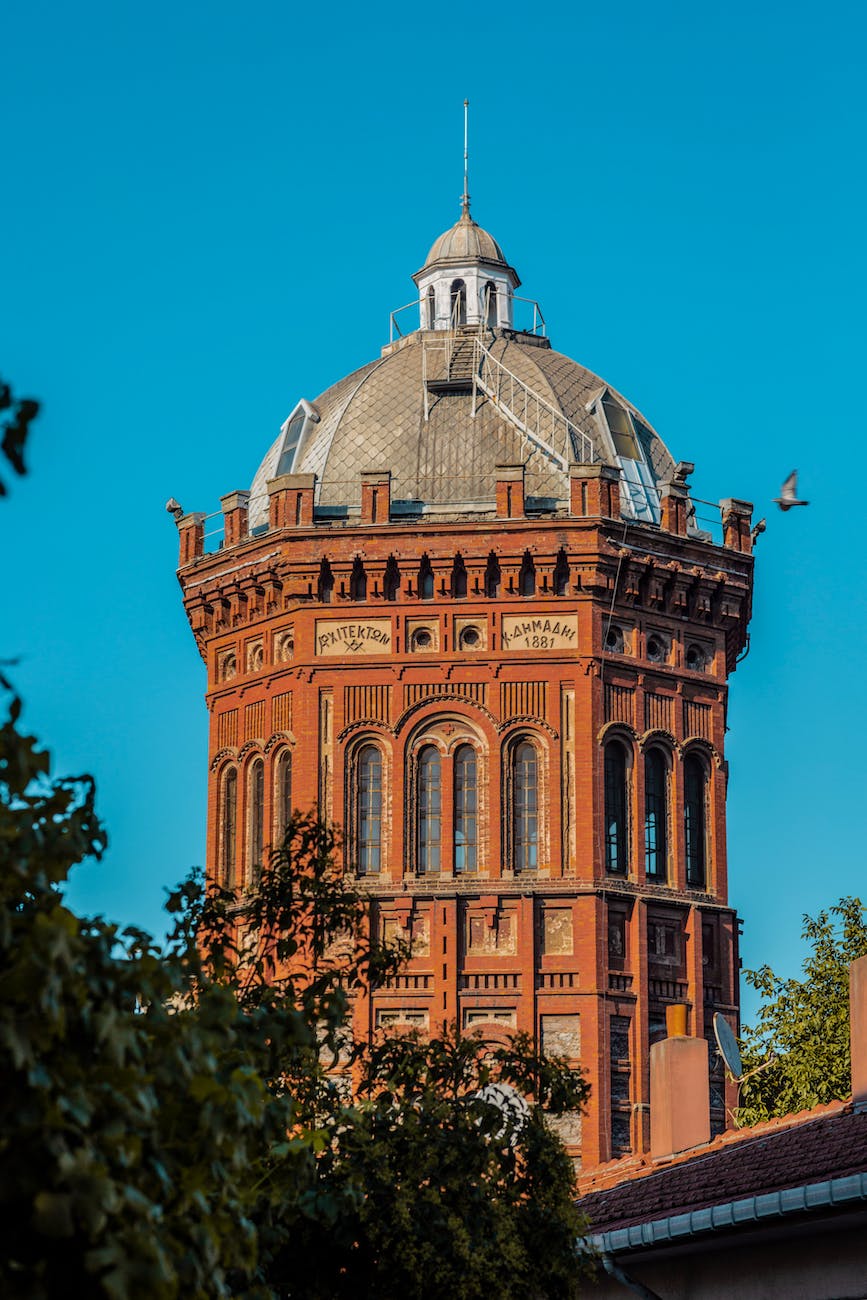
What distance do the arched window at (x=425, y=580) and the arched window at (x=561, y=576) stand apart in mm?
2455

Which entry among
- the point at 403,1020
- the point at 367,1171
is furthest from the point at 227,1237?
the point at 403,1020

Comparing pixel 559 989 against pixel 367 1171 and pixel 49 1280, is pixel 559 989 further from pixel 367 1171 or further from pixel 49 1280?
pixel 49 1280

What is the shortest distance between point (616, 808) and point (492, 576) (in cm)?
520

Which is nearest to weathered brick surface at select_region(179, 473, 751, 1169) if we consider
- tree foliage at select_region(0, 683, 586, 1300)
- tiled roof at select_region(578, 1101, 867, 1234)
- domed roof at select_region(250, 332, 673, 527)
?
domed roof at select_region(250, 332, 673, 527)

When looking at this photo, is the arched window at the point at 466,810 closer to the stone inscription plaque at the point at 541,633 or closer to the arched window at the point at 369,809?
the arched window at the point at 369,809

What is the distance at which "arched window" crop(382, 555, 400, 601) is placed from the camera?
49188 millimetres

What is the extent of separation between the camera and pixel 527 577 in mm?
49219

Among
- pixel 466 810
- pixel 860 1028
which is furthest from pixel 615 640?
pixel 860 1028

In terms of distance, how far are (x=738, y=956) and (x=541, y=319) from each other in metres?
15.4

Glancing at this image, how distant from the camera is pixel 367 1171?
57.9 ft

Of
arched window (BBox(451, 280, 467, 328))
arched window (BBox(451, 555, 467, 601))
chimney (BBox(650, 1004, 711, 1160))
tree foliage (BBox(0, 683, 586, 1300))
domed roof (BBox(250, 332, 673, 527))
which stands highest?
arched window (BBox(451, 280, 467, 328))

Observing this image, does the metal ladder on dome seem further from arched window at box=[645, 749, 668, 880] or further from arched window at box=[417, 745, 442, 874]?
arched window at box=[417, 745, 442, 874]

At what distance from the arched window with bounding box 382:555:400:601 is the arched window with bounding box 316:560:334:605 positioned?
111cm

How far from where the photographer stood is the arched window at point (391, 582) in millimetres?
49188
